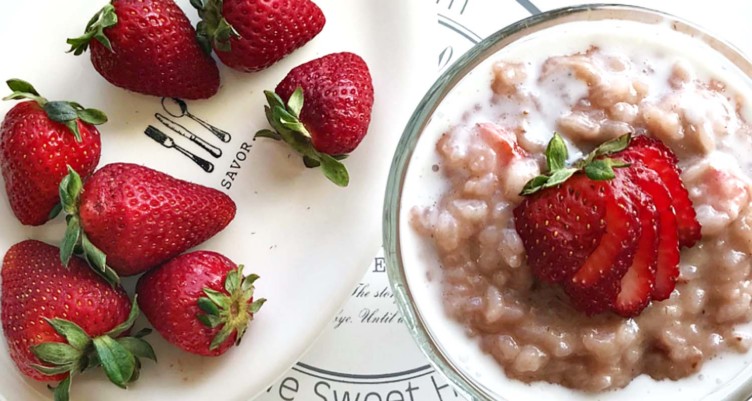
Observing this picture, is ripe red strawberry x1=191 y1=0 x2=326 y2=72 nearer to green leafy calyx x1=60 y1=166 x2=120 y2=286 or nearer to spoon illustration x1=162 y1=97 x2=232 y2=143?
spoon illustration x1=162 y1=97 x2=232 y2=143

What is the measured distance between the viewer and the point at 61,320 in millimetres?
1293

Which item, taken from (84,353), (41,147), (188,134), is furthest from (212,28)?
(84,353)

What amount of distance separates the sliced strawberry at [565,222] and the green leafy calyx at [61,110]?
2.23ft

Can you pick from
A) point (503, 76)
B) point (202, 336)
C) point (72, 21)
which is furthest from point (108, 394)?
point (503, 76)

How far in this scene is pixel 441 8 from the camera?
1529 mm

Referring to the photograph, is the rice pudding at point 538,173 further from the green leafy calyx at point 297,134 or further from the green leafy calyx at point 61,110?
the green leafy calyx at point 61,110

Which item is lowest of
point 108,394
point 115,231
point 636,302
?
point 108,394

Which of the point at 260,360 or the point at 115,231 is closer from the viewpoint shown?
the point at 115,231

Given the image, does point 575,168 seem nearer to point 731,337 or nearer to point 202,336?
point 731,337

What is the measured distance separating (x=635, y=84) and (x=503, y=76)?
0.18m

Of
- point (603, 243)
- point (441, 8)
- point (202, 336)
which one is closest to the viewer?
point (603, 243)

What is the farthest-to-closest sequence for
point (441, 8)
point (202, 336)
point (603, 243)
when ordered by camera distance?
point (441, 8), point (202, 336), point (603, 243)

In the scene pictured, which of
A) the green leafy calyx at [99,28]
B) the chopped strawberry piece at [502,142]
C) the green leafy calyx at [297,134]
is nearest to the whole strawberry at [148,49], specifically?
the green leafy calyx at [99,28]

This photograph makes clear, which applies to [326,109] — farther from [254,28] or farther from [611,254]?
[611,254]
